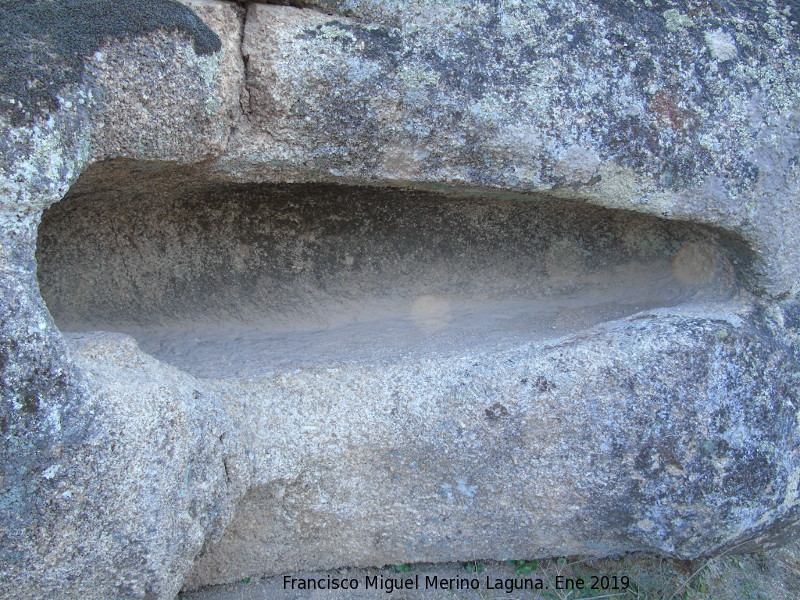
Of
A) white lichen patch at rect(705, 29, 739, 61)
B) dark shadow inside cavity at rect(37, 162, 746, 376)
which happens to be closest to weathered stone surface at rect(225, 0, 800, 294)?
white lichen patch at rect(705, 29, 739, 61)

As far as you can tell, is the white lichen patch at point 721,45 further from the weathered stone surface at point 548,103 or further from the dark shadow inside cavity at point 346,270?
the dark shadow inside cavity at point 346,270

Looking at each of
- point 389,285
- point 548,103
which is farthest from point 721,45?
point 389,285

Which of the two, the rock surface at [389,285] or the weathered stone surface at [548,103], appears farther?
the weathered stone surface at [548,103]

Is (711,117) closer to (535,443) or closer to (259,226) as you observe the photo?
(535,443)

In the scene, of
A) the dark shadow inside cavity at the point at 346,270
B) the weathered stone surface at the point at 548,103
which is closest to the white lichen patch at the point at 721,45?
the weathered stone surface at the point at 548,103

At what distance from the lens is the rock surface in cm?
96

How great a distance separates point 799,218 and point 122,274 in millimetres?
1358

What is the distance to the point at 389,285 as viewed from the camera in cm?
155

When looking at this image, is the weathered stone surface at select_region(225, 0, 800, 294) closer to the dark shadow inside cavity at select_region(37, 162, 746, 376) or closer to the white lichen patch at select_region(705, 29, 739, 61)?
the white lichen patch at select_region(705, 29, 739, 61)

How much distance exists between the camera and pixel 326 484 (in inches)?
51.3

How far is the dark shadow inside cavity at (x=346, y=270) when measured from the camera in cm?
142

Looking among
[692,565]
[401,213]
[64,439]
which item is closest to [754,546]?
[692,565]

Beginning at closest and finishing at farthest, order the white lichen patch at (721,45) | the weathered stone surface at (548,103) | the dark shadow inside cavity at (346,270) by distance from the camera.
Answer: the weathered stone surface at (548,103), the white lichen patch at (721,45), the dark shadow inside cavity at (346,270)

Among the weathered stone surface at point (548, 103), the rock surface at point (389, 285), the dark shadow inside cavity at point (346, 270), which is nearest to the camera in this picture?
the rock surface at point (389, 285)
